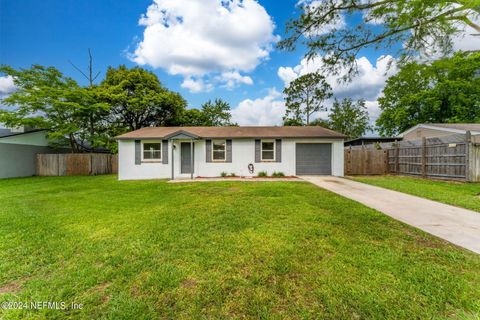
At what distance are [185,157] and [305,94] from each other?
63.6 feet

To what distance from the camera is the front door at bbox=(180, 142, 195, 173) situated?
12.0 metres

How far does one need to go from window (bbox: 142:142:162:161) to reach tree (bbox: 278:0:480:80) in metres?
8.80

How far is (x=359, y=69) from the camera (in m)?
6.45

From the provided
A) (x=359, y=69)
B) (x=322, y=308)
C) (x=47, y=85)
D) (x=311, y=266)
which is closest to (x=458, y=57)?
(x=359, y=69)

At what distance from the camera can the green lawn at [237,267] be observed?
1.80m

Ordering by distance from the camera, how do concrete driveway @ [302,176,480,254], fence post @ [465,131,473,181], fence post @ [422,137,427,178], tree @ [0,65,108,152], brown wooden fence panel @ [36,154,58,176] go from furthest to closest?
brown wooden fence panel @ [36,154,58,176] < tree @ [0,65,108,152] < fence post @ [422,137,427,178] < fence post @ [465,131,473,181] < concrete driveway @ [302,176,480,254]

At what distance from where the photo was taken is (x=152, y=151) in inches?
465

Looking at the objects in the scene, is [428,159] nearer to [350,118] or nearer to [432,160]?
[432,160]

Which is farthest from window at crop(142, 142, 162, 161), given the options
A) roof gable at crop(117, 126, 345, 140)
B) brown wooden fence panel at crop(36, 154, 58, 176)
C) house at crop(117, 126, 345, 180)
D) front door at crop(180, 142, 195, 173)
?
brown wooden fence panel at crop(36, 154, 58, 176)

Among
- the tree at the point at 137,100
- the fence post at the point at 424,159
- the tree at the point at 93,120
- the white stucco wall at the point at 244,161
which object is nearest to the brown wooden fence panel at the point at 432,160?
the fence post at the point at 424,159

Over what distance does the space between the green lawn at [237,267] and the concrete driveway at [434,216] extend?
1.41ft

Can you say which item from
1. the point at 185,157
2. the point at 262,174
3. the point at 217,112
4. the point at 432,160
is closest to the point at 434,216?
the point at 432,160

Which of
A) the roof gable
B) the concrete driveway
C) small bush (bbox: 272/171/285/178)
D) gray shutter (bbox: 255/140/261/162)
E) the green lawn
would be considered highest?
the roof gable

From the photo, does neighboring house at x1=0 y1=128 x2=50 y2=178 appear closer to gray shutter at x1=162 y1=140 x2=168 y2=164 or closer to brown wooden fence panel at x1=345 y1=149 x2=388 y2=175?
gray shutter at x1=162 y1=140 x2=168 y2=164
